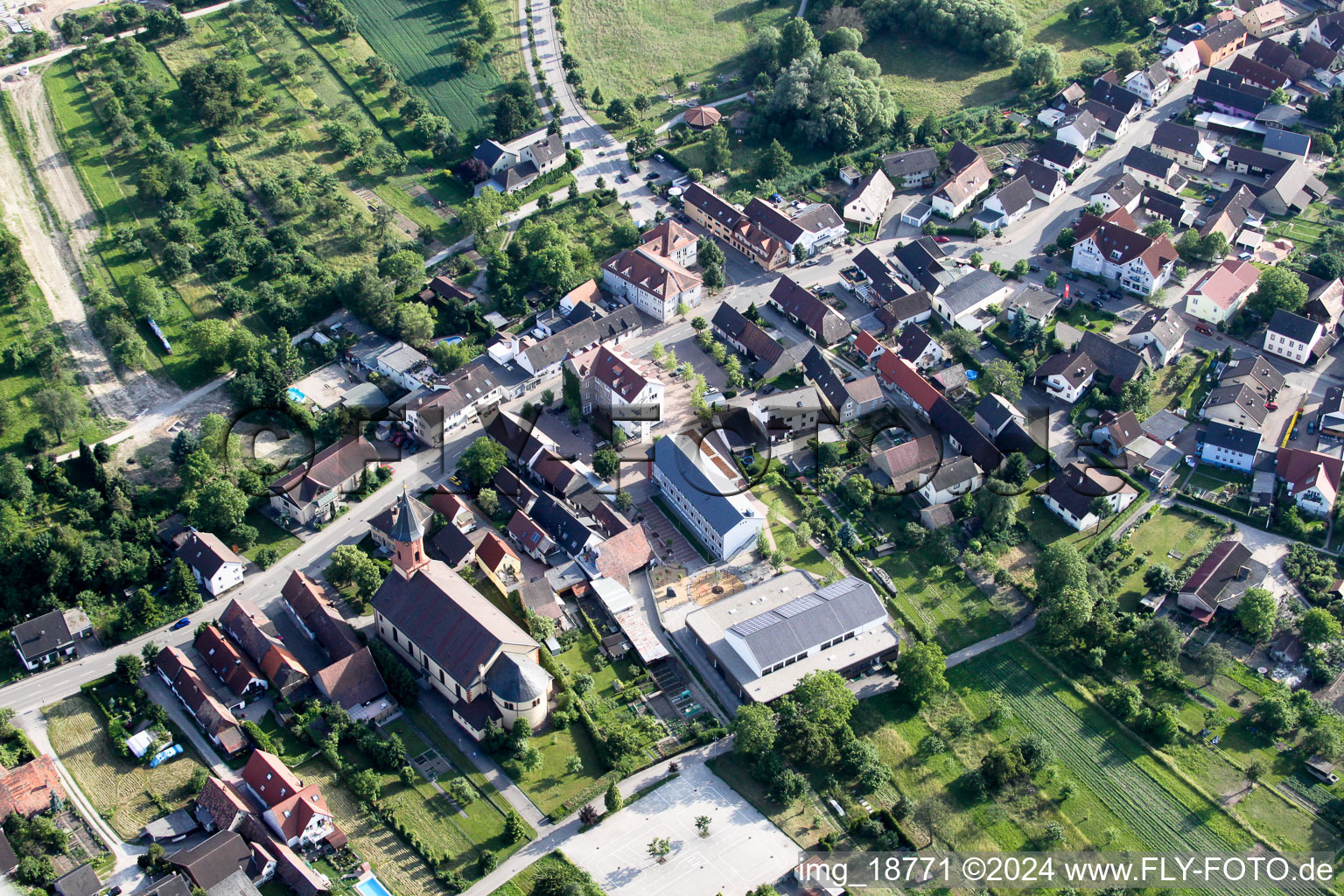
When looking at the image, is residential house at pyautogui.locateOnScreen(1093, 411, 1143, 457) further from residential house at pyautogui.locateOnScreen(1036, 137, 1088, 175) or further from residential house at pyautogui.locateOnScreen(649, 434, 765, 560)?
residential house at pyautogui.locateOnScreen(1036, 137, 1088, 175)

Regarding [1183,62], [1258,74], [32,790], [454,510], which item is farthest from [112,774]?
[1258,74]

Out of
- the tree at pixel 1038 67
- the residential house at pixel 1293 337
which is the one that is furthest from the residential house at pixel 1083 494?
the tree at pixel 1038 67

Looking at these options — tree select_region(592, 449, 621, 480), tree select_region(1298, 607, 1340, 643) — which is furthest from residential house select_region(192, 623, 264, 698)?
tree select_region(1298, 607, 1340, 643)

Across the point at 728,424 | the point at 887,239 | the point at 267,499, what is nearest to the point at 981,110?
the point at 887,239

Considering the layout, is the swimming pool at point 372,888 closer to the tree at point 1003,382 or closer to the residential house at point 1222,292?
the tree at point 1003,382

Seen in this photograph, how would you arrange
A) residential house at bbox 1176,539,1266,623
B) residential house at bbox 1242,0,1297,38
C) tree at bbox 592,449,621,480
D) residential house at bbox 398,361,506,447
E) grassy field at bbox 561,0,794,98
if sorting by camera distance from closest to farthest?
1. residential house at bbox 1176,539,1266,623
2. tree at bbox 592,449,621,480
3. residential house at bbox 398,361,506,447
4. grassy field at bbox 561,0,794,98
5. residential house at bbox 1242,0,1297,38

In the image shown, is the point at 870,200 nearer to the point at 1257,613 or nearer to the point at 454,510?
the point at 454,510

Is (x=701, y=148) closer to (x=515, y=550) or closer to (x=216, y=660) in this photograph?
(x=515, y=550)
